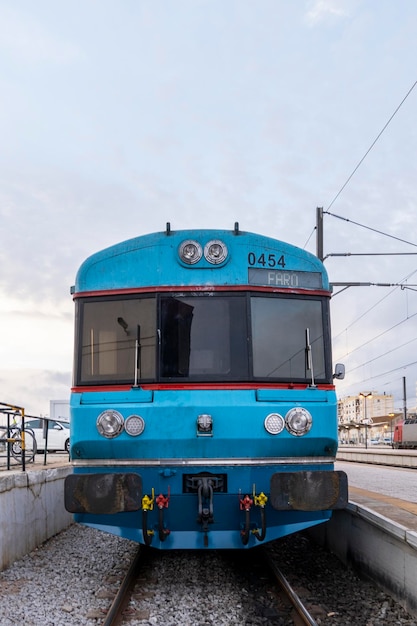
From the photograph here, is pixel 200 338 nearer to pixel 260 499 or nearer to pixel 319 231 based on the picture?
pixel 260 499

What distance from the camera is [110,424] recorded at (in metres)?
6.51

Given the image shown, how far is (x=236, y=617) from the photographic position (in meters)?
6.18

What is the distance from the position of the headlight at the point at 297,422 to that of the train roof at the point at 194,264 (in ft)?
4.57

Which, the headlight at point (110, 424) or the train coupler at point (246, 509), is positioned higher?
the headlight at point (110, 424)

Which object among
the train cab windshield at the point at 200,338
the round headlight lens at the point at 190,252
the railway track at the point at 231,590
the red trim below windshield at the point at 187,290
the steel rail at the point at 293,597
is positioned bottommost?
the railway track at the point at 231,590

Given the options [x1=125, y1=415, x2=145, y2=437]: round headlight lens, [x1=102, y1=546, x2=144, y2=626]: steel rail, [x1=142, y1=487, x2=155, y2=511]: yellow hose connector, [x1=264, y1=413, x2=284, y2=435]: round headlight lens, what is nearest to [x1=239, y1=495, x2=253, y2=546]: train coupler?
[x1=264, y1=413, x2=284, y2=435]: round headlight lens

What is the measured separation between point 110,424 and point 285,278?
93.9 inches

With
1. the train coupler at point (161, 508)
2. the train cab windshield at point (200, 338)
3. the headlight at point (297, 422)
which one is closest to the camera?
the train coupler at point (161, 508)

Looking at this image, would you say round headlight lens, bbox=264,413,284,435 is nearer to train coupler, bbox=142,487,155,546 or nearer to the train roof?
train coupler, bbox=142,487,155,546

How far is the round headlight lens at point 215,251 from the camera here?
7.04 metres

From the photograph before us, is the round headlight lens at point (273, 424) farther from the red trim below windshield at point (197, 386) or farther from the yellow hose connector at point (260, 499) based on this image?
the yellow hose connector at point (260, 499)

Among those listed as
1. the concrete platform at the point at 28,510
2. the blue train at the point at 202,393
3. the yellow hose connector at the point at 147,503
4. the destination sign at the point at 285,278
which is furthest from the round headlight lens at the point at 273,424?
the concrete platform at the point at 28,510

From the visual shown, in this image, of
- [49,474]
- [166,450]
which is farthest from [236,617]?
[49,474]

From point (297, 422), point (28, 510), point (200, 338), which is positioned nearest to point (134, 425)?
point (200, 338)
